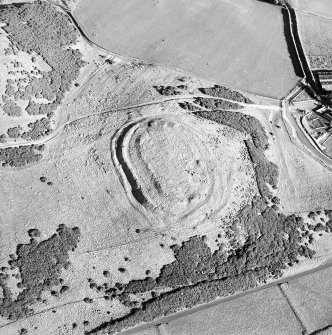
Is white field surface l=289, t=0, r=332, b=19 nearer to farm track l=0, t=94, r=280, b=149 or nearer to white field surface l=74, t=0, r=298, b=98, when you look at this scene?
white field surface l=74, t=0, r=298, b=98

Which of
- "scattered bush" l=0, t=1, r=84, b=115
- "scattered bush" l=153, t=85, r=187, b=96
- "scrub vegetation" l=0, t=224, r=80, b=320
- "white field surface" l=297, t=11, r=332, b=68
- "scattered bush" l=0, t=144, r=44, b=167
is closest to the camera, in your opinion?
"scrub vegetation" l=0, t=224, r=80, b=320

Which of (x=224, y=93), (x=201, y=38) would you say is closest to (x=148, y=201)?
(x=224, y=93)

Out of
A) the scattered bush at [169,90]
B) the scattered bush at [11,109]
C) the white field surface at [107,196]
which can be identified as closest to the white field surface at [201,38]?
the scattered bush at [169,90]

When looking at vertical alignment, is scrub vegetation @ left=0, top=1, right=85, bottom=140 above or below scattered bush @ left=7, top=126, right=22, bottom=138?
above

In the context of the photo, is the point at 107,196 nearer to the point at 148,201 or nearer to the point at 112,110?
the point at 148,201

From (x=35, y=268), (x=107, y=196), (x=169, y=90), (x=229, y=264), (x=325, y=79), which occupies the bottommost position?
(x=229, y=264)

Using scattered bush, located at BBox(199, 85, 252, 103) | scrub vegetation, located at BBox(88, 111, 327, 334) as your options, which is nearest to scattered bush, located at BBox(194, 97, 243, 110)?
scattered bush, located at BBox(199, 85, 252, 103)

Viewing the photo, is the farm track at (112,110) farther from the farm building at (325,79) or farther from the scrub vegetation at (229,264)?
the scrub vegetation at (229,264)
